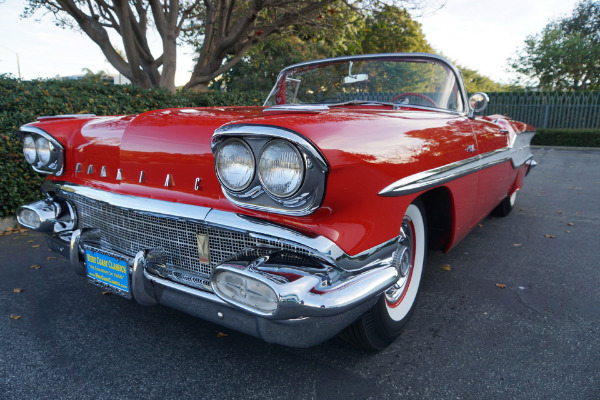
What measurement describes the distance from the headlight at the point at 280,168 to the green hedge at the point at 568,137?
44.4 ft

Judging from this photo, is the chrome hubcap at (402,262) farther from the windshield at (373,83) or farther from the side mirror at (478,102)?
the side mirror at (478,102)

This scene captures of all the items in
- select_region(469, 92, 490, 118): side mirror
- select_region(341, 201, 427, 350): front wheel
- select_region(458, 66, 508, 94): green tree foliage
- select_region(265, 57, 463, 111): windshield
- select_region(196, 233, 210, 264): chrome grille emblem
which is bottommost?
select_region(341, 201, 427, 350): front wheel

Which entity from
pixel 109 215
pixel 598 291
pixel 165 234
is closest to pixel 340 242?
pixel 165 234

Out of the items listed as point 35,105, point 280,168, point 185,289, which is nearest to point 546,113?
point 35,105

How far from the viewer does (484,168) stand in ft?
9.25

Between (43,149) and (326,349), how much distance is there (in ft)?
6.08

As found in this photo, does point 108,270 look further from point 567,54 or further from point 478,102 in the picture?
point 567,54

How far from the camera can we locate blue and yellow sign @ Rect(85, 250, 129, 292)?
1759 millimetres

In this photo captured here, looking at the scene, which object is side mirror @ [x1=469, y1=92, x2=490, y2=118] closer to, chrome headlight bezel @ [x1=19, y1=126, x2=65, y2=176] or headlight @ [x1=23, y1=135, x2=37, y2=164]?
chrome headlight bezel @ [x1=19, y1=126, x2=65, y2=176]

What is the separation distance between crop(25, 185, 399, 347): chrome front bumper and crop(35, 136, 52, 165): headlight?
959 millimetres

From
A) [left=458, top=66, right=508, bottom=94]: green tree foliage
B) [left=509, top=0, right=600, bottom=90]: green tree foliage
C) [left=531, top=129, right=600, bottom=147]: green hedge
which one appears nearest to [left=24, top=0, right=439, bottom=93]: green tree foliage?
[left=531, top=129, right=600, bottom=147]: green hedge

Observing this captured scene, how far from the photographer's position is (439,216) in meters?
2.41

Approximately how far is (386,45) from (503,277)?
26.8m

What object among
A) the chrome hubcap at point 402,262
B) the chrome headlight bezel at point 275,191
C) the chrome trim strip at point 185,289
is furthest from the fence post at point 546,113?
the chrome trim strip at point 185,289
